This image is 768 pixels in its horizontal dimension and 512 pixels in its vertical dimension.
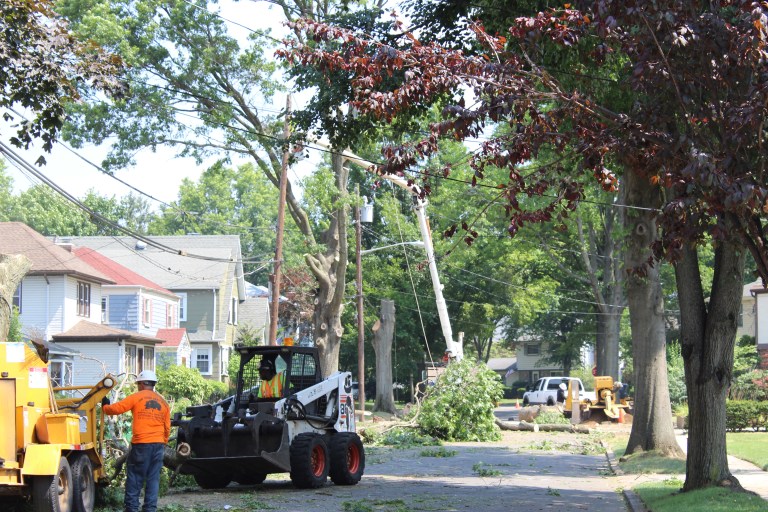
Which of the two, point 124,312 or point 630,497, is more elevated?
point 124,312

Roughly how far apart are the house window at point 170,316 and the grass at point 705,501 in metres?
44.0

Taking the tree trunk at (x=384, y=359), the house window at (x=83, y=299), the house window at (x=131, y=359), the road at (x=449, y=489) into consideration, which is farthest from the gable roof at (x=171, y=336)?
the road at (x=449, y=489)

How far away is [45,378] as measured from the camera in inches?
486

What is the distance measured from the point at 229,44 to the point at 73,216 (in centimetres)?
5870

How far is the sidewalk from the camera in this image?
15547 millimetres

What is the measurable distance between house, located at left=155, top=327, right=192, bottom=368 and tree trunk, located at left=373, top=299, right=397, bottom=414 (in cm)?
1345

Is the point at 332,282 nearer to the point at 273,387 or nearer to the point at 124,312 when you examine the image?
the point at 273,387

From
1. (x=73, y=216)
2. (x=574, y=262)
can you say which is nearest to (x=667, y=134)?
(x=574, y=262)

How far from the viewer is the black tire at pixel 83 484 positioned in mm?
12398

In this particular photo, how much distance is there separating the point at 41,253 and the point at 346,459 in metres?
30.6

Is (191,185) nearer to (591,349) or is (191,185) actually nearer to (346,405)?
(591,349)

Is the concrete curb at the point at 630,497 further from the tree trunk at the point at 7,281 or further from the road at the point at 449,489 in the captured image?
the tree trunk at the point at 7,281

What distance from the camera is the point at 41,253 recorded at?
146ft

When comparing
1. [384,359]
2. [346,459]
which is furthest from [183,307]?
[346,459]
